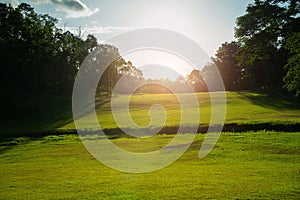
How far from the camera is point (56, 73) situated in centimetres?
7469

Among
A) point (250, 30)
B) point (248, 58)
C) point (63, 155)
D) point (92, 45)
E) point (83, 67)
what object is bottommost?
point (63, 155)

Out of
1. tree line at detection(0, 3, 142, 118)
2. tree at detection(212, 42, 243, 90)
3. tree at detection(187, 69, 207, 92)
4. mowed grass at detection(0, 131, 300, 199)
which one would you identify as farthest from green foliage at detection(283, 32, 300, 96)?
tree at detection(187, 69, 207, 92)

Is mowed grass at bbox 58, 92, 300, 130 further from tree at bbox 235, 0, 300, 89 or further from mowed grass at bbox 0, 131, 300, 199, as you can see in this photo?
mowed grass at bbox 0, 131, 300, 199

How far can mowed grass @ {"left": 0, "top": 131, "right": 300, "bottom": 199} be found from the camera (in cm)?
1134

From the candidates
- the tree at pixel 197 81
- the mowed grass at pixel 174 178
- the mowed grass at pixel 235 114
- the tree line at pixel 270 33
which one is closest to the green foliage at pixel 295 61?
the tree line at pixel 270 33

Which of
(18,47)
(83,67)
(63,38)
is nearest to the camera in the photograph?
(18,47)

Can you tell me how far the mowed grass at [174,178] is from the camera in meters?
11.3

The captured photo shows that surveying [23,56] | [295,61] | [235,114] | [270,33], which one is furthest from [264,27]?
[23,56]

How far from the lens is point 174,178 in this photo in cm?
1366

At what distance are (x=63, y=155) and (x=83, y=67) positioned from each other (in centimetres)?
6636

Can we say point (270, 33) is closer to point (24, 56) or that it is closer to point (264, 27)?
point (264, 27)

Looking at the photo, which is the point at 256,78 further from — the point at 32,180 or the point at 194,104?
the point at 32,180

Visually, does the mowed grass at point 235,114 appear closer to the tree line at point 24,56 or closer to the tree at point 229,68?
the tree line at point 24,56

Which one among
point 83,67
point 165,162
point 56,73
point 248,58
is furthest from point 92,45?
point 165,162
